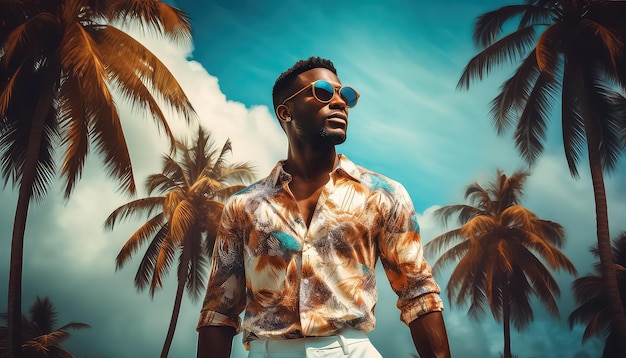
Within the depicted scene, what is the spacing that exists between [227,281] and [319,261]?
0.38m

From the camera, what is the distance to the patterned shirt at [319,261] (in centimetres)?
208

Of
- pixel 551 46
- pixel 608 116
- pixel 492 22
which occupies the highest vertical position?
pixel 492 22

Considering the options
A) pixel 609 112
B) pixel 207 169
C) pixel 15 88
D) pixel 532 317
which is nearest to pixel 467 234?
pixel 532 317

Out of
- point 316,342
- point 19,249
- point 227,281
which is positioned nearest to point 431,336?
point 316,342

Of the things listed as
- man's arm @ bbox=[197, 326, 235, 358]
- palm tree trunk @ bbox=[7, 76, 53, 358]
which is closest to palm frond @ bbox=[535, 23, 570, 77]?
palm tree trunk @ bbox=[7, 76, 53, 358]

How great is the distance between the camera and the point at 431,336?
2.05 meters

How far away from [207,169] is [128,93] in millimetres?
9313

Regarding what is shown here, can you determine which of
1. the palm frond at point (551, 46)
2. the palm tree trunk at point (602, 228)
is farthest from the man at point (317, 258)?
the palm tree trunk at point (602, 228)

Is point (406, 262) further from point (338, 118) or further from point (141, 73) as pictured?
point (141, 73)

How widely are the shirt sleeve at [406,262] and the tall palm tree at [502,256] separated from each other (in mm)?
19930

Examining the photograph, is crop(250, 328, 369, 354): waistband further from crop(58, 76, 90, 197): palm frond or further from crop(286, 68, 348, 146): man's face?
crop(58, 76, 90, 197): palm frond

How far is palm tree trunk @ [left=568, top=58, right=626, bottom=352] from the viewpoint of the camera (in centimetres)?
1374

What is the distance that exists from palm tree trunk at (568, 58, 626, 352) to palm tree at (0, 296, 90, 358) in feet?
39.8

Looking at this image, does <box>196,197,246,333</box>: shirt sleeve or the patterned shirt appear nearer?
the patterned shirt
